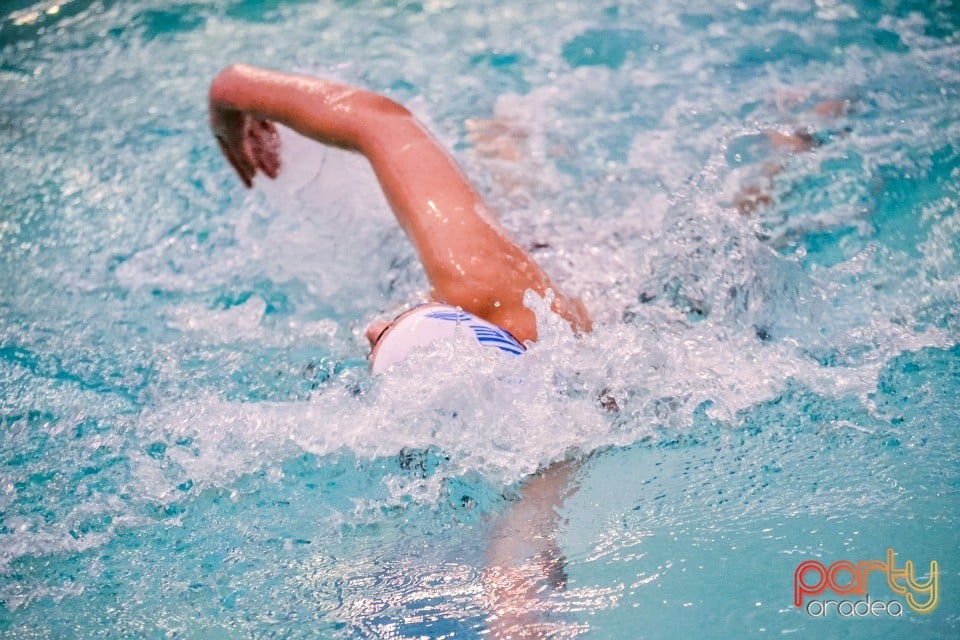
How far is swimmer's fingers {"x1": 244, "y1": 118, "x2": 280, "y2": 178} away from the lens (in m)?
2.94

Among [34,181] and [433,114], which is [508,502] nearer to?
[433,114]

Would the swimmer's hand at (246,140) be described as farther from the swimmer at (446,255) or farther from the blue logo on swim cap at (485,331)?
the blue logo on swim cap at (485,331)

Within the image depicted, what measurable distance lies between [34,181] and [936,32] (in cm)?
459

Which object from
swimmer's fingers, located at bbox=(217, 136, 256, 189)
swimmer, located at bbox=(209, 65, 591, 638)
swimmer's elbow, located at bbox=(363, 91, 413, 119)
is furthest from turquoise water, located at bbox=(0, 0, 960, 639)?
swimmer's elbow, located at bbox=(363, 91, 413, 119)

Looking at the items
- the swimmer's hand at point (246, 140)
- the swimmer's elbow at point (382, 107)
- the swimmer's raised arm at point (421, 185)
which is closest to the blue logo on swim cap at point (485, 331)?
the swimmer's raised arm at point (421, 185)

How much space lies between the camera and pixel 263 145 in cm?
301

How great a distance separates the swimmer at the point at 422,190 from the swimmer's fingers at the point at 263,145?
55 mm

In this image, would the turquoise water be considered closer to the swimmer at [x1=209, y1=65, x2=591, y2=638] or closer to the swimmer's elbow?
the swimmer at [x1=209, y1=65, x2=591, y2=638]

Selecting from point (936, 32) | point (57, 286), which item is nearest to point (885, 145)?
point (936, 32)

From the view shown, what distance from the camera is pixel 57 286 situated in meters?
3.36

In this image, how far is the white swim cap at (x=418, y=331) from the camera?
202cm

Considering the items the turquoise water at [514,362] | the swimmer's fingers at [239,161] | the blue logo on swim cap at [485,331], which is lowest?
the turquoise water at [514,362]

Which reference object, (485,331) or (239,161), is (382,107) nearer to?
(239,161)

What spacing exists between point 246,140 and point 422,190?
2.71ft
